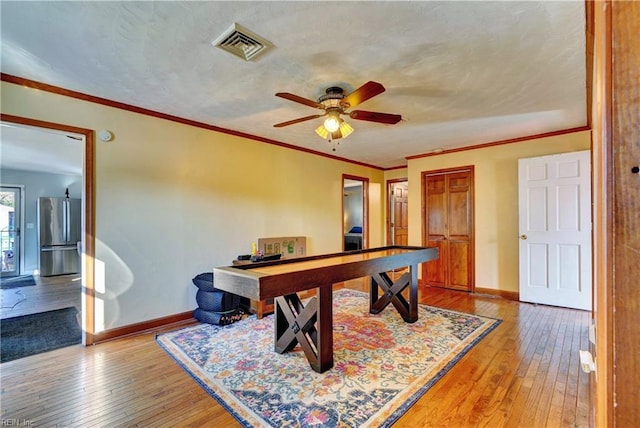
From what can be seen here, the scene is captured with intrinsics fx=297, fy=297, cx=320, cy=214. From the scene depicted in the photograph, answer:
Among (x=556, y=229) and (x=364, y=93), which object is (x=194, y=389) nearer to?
(x=364, y=93)

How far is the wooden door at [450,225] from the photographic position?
4.91m

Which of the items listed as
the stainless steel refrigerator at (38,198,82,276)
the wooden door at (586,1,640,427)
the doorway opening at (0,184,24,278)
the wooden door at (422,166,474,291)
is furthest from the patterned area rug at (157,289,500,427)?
the doorway opening at (0,184,24,278)

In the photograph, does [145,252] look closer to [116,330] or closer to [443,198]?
[116,330]

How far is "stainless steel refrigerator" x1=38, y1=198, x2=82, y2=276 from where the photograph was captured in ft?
21.2

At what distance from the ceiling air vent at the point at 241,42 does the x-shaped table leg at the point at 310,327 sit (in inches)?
70.8

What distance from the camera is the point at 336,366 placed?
7.93 feet

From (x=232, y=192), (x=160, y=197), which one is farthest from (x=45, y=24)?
(x=232, y=192)

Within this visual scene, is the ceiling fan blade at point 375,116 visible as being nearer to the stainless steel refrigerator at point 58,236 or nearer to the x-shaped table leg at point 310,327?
the x-shaped table leg at point 310,327

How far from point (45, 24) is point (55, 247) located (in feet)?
21.6

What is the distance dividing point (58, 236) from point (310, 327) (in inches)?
282

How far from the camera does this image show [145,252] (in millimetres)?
3227

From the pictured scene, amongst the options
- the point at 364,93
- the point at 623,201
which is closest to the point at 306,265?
the point at 364,93

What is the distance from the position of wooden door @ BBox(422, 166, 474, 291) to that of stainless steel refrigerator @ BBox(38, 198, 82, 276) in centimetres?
716

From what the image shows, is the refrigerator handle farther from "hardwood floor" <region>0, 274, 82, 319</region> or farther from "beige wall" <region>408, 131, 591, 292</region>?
"beige wall" <region>408, 131, 591, 292</region>
